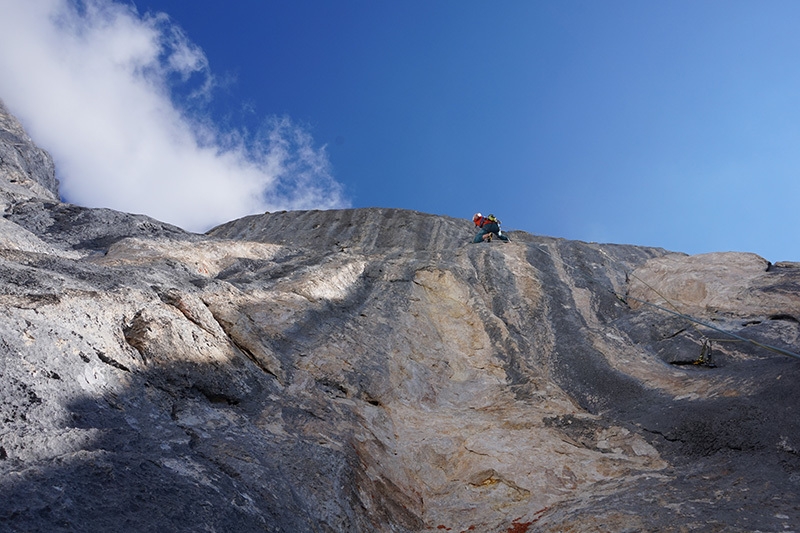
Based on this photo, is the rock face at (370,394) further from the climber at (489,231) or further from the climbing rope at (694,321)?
the climber at (489,231)

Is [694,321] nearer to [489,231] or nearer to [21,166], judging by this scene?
[489,231]

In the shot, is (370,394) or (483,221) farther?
(483,221)

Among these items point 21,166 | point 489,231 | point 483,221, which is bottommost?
point 489,231

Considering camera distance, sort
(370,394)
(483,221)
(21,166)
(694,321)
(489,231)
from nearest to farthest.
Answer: (370,394)
(694,321)
(489,231)
(21,166)
(483,221)

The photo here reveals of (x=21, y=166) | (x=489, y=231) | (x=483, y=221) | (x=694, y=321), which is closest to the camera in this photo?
(x=694, y=321)

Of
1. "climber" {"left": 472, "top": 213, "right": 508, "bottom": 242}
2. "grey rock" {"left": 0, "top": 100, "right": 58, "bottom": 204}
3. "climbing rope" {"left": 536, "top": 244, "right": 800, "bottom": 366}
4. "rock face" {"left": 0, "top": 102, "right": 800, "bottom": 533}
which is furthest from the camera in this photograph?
"climber" {"left": 472, "top": 213, "right": 508, "bottom": 242}

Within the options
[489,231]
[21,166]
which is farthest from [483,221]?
[21,166]

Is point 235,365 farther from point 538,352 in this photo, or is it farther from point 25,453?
point 538,352

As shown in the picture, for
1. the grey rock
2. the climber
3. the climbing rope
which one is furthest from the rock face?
the climber

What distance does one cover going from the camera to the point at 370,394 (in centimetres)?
861

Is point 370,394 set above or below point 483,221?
below

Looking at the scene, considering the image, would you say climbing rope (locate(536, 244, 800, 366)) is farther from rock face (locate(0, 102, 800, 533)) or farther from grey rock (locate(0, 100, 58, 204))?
grey rock (locate(0, 100, 58, 204))

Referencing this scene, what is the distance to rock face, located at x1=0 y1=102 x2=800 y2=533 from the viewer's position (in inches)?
195

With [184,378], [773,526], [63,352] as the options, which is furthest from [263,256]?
[773,526]
